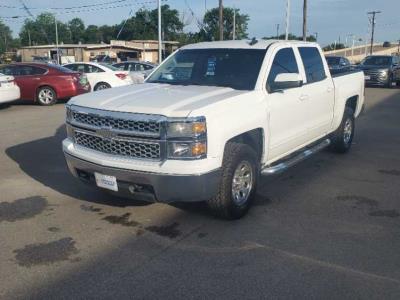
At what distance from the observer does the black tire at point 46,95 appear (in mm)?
15609

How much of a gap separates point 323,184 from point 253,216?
172 cm

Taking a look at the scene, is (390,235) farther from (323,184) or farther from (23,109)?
(23,109)

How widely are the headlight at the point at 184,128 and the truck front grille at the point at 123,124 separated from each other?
124mm

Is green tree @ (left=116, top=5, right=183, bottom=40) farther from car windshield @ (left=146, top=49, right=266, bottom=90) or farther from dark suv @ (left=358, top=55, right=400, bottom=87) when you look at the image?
car windshield @ (left=146, top=49, right=266, bottom=90)

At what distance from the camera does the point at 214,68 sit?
19.4 ft

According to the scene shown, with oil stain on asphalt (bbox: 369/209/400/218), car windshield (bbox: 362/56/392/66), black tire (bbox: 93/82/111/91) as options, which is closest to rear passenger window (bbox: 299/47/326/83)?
oil stain on asphalt (bbox: 369/209/400/218)

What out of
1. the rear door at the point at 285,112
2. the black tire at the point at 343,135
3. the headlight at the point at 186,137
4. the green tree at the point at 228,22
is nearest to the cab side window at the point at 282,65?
the rear door at the point at 285,112

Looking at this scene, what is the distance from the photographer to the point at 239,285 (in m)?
3.67

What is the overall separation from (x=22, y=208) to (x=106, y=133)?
1.61 meters

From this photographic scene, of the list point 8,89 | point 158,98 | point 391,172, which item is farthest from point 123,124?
point 8,89

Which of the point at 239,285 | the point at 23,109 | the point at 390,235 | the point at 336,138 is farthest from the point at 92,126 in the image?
the point at 23,109

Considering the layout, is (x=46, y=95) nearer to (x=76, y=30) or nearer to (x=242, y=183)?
(x=242, y=183)

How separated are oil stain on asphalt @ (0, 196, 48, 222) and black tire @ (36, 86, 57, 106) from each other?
10.5 metres

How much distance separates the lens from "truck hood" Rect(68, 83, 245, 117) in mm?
4426
